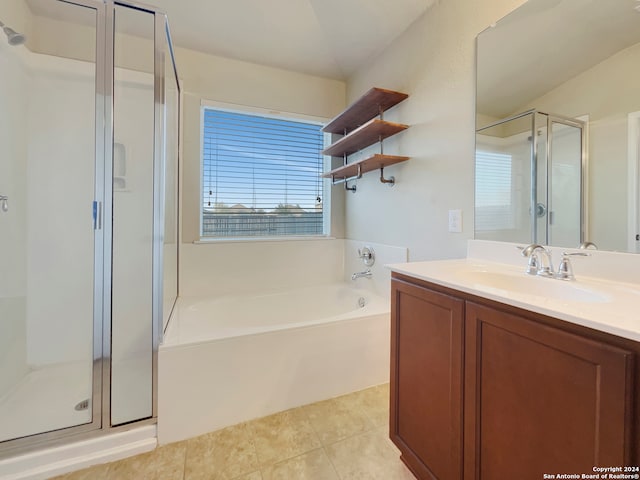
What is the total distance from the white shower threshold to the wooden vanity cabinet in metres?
1.17

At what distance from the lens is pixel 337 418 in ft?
4.91

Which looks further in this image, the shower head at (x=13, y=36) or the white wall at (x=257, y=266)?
the white wall at (x=257, y=266)

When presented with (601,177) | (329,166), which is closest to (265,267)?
(329,166)

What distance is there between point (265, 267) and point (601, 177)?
2143 millimetres

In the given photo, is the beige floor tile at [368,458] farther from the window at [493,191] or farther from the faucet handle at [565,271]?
the window at [493,191]

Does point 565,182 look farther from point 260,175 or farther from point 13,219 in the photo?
point 13,219

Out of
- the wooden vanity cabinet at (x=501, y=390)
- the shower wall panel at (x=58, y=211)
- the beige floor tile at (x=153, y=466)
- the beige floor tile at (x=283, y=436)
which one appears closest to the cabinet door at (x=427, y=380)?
the wooden vanity cabinet at (x=501, y=390)

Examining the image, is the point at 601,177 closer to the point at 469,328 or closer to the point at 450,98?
the point at 469,328

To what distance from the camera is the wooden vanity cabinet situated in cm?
54

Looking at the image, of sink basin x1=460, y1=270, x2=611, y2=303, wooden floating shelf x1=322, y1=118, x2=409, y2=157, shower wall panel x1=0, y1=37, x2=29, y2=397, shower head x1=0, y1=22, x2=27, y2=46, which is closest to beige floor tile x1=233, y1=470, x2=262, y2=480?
sink basin x1=460, y1=270, x2=611, y2=303

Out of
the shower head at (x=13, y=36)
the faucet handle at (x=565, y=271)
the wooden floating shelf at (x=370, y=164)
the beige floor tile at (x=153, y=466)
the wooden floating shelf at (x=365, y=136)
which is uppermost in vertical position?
the shower head at (x=13, y=36)

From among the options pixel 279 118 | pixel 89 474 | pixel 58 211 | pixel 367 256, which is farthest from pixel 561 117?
pixel 58 211

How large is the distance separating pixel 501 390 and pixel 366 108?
6.33ft

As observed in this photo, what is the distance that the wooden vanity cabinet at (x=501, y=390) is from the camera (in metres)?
0.54
